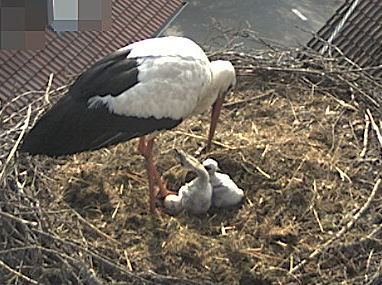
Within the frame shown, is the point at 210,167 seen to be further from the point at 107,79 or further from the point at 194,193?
the point at 107,79

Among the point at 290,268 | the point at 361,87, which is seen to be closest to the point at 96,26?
the point at 361,87

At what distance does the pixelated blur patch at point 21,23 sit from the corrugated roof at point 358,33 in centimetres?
185

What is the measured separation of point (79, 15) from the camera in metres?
4.76

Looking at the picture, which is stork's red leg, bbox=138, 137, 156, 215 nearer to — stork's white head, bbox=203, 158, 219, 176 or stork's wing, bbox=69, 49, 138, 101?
stork's white head, bbox=203, 158, 219, 176

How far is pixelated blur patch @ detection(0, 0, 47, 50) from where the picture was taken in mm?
4738

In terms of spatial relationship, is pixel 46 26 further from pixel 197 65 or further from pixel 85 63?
pixel 197 65

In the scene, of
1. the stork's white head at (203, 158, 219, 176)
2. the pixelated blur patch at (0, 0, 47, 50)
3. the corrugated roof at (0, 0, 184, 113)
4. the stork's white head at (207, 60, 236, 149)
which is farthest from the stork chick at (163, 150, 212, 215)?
the pixelated blur patch at (0, 0, 47, 50)

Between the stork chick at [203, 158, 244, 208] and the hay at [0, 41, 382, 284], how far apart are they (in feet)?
0.21

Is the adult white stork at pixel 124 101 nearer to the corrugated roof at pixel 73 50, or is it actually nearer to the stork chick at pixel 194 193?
the stork chick at pixel 194 193

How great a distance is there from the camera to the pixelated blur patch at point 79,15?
4715 mm

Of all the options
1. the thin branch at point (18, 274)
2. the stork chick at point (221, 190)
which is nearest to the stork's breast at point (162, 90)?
the stork chick at point (221, 190)

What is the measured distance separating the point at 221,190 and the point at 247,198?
20cm

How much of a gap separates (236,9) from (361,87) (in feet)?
16.7

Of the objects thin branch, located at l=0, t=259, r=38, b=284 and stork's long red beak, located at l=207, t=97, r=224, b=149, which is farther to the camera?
stork's long red beak, located at l=207, t=97, r=224, b=149
